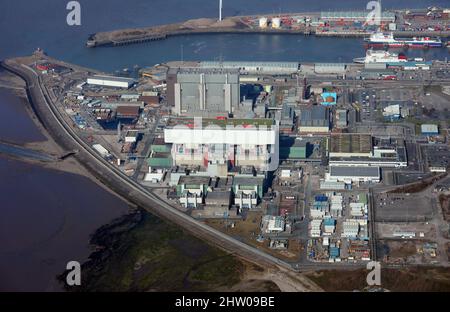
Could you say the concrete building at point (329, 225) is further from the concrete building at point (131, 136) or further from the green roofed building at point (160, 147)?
the concrete building at point (131, 136)

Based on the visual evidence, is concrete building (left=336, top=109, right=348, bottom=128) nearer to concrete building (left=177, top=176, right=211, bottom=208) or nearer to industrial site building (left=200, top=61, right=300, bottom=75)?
industrial site building (left=200, top=61, right=300, bottom=75)

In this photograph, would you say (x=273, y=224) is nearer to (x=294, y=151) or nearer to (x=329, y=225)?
(x=329, y=225)

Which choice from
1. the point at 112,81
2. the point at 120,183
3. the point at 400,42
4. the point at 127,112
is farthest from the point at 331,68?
the point at 120,183

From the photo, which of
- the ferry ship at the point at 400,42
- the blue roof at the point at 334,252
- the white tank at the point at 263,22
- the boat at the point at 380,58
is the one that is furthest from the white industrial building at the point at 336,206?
the white tank at the point at 263,22

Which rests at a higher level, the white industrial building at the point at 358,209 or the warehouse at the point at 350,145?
the warehouse at the point at 350,145
